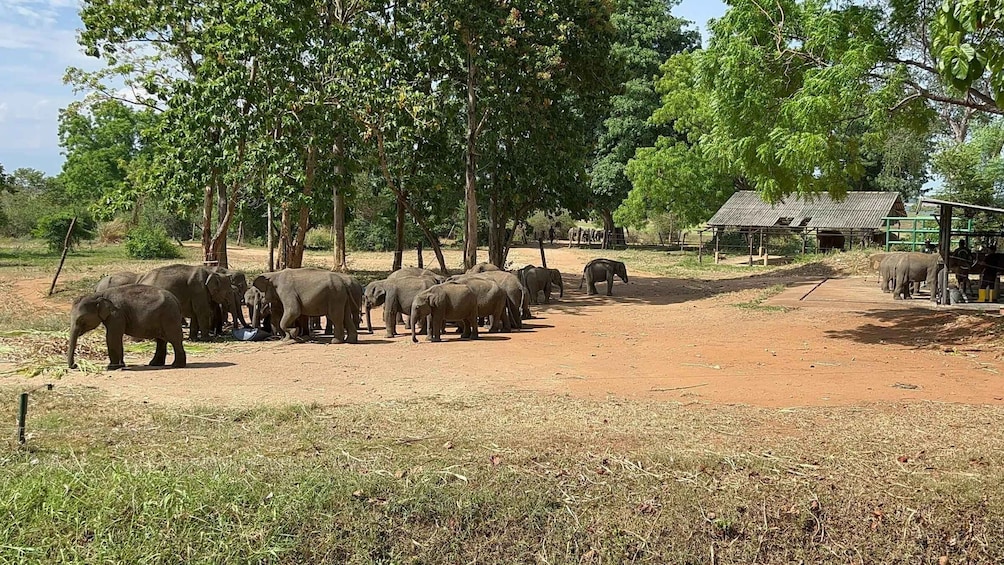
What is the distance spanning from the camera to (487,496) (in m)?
Answer: 6.56

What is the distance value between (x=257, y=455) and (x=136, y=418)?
166cm

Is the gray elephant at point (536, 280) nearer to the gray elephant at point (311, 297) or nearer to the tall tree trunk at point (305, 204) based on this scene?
the tall tree trunk at point (305, 204)

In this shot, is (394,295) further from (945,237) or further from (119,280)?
(945,237)

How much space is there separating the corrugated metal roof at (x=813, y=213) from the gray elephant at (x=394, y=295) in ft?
87.4

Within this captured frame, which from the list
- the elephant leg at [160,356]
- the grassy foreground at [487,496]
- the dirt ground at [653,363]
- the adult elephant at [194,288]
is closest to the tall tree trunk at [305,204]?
the dirt ground at [653,363]

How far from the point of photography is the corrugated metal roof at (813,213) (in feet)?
130

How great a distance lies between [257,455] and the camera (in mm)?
7070

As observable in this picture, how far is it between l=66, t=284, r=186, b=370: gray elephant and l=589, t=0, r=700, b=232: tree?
3645 centimetres

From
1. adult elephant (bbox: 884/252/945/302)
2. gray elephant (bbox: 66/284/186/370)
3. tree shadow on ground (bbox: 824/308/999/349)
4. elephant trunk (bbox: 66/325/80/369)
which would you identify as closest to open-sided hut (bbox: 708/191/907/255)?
adult elephant (bbox: 884/252/945/302)

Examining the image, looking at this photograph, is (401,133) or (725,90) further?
(401,133)

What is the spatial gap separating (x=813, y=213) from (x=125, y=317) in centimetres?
3621

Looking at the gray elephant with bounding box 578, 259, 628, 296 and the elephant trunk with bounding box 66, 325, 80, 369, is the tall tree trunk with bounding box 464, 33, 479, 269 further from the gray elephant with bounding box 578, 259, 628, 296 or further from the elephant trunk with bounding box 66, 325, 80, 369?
the elephant trunk with bounding box 66, 325, 80, 369

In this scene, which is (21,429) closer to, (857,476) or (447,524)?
(447,524)

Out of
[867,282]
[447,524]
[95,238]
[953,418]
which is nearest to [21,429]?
[447,524]
